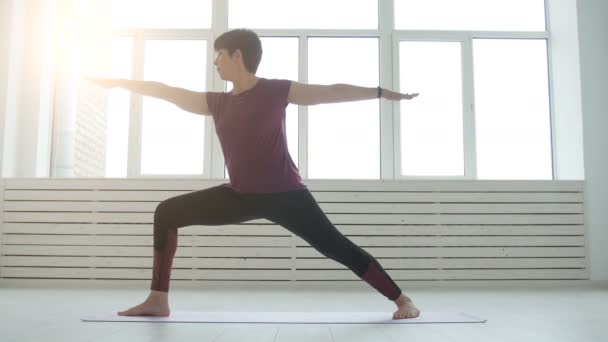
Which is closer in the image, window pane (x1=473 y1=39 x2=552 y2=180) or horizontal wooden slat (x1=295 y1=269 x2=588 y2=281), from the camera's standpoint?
horizontal wooden slat (x1=295 y1=269 x2=588 y2=281)

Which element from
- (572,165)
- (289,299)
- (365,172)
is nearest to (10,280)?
(289,299)

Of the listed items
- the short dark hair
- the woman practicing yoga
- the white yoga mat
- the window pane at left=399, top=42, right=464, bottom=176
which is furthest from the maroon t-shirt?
the window pane at left=399, top=42, right=464, bottom=176

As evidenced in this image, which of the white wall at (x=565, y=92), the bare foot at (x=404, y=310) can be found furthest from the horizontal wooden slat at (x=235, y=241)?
the bare foot at (x=404, y=310)

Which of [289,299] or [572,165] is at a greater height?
[572,165]

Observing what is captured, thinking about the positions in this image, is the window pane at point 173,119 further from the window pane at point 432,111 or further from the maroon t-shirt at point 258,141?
the maroon t-shirt at point 258,141

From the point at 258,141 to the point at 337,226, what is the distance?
2127 millimetres

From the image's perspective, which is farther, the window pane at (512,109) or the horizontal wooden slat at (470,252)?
the window pane at (512,109)

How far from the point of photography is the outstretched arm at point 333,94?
2.06 meters

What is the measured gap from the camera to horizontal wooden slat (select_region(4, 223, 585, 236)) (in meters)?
4.00

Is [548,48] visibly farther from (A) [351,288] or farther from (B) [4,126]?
(B) [4,126]

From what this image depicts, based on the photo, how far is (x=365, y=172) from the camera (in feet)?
14.9

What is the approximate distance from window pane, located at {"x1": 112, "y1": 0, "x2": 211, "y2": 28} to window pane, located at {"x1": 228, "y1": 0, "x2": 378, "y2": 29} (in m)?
0.26

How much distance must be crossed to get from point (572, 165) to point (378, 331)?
3.22m

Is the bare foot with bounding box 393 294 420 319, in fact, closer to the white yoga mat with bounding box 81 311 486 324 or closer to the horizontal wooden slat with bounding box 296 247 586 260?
the white yoga mat with bounding box 81 311 486 324
